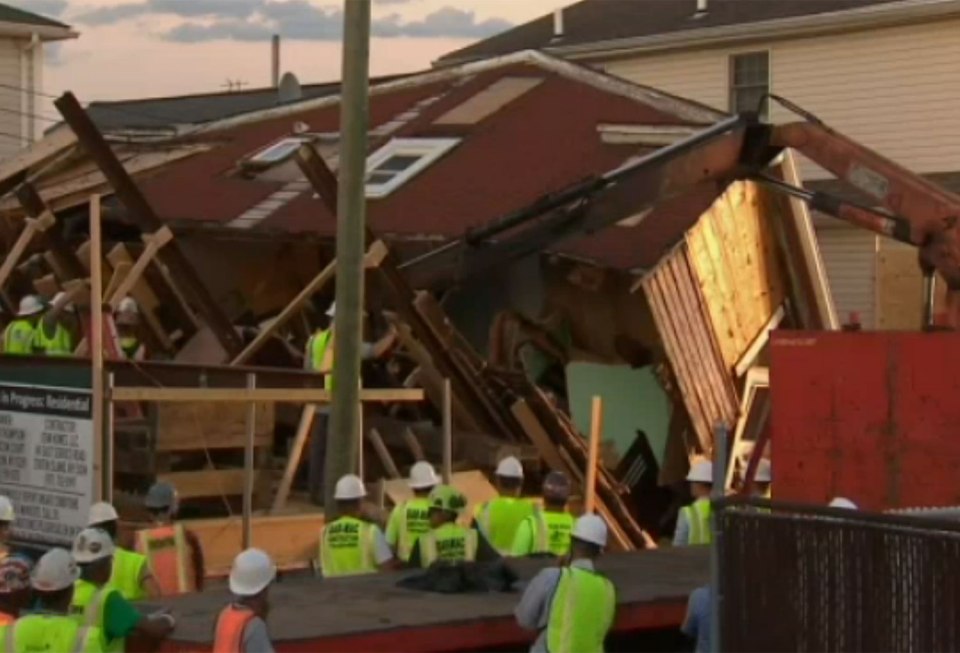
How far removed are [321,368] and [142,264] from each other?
3.00 meters

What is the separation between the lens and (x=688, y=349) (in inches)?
768

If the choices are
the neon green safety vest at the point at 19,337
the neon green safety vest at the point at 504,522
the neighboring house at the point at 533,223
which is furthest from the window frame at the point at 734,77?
the neon green safety vest at the point at 504,522

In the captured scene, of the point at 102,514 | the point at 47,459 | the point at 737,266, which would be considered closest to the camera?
the point at 102,514

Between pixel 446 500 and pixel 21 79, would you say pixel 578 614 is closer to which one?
pixel 446 500

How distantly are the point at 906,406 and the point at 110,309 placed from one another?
7.76m

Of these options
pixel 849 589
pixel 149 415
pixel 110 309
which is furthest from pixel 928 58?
pixel 849 589

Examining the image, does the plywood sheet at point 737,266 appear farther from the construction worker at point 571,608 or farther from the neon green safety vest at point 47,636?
the neon green safety vest at point 47,636

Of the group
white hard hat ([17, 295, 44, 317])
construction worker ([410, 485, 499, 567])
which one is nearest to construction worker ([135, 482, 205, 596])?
construction worker ([410, 485, 499, 567])

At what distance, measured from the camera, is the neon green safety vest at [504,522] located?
1280 cm

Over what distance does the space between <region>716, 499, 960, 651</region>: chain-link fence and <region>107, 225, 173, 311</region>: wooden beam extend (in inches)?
442

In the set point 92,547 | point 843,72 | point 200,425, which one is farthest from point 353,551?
point 843,72

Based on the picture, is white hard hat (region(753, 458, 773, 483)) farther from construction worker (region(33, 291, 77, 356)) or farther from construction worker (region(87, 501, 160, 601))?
construction worker (region(33, 291, 77, 356))

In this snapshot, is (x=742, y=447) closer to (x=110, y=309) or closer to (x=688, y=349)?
(x=688, y=349)

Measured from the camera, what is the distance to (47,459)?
13031mm
